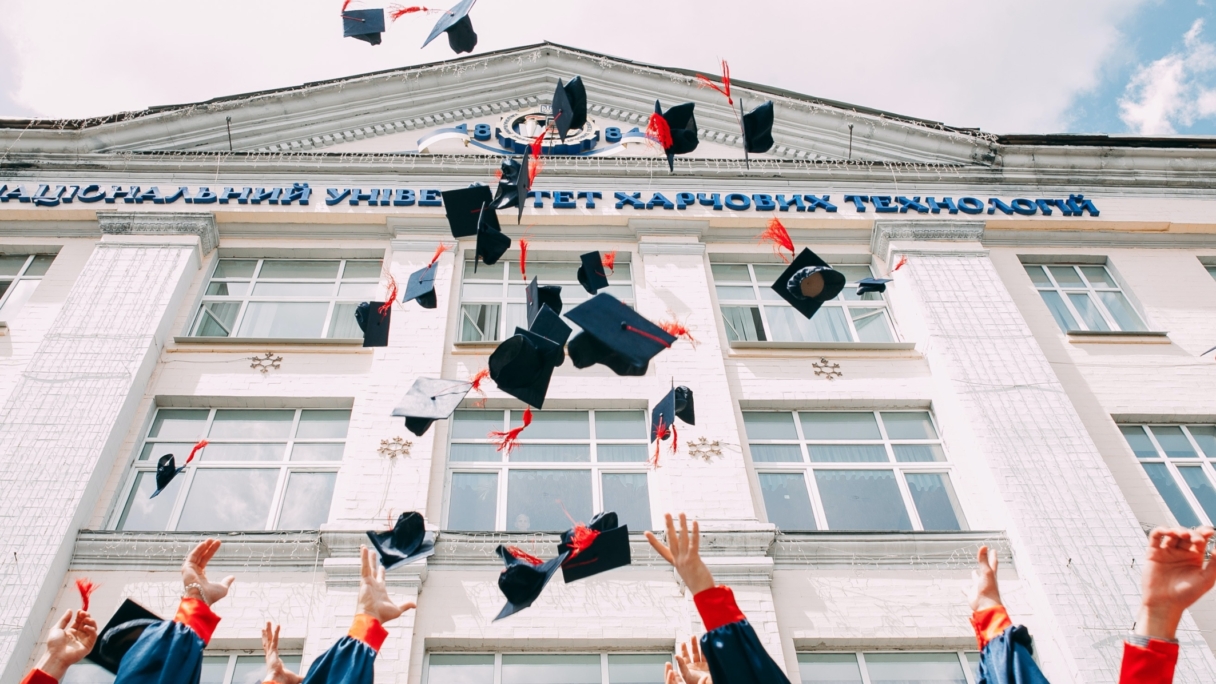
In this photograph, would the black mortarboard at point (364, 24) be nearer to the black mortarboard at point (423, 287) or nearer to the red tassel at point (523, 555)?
the black mortarboard at point (423, 287)

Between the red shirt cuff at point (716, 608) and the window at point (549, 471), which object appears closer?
the red shirt cuff at point (716, 608)

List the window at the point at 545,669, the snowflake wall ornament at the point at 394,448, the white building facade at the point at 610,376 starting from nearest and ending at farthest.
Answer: the window at the point at 545,669, the white building facade at the point at 610,376, the snowflake wall ornament at the point at 394,448

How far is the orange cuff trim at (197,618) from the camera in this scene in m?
4.54

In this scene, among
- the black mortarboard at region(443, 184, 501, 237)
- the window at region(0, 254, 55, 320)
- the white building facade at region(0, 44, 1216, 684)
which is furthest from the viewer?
the window at region(0, 254, 55, 320)

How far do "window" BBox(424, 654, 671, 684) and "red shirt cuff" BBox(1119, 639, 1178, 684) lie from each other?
4.65 m

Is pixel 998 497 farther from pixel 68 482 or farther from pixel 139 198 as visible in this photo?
pixel 139 198

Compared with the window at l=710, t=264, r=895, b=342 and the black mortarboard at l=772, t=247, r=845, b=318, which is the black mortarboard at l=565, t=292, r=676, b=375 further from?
the window at l=710, t=264, r=895, b=342

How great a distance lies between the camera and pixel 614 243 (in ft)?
40.6

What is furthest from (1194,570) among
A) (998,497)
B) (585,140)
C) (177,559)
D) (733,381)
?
(585,140)

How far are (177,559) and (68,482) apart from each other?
1396 mm

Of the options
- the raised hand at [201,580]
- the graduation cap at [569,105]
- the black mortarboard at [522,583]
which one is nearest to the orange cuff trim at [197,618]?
the raised hand at [201,580]

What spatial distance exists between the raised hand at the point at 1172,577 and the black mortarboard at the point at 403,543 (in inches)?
199

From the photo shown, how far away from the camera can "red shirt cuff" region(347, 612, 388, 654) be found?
14.5 feet

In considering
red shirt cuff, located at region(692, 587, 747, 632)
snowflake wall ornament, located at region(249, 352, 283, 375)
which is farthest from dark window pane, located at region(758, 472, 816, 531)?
snowflake wall ornament, located at region(249, 352, 283, 375)
